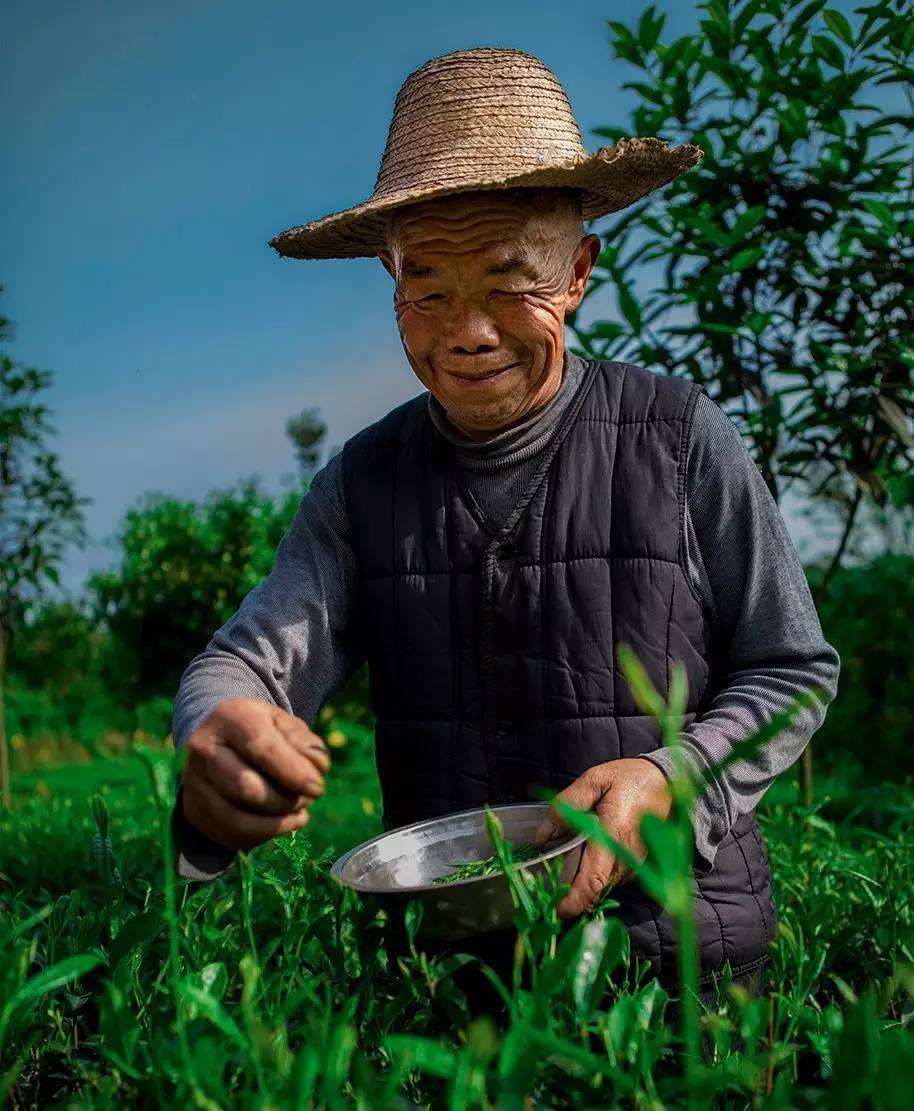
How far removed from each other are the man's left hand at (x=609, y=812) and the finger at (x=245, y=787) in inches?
13.1

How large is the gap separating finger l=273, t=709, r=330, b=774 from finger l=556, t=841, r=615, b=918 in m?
→ 0.34

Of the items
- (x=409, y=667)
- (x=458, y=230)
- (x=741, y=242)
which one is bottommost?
(x=409, y=667)

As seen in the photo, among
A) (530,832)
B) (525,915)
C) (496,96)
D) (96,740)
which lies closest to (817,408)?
(496,96)

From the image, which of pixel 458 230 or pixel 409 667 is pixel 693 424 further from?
pixel 409 667

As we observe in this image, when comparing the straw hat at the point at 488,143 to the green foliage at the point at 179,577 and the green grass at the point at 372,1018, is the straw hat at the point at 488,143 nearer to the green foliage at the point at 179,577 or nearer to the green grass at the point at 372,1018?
the green grass at the point at 372,1018

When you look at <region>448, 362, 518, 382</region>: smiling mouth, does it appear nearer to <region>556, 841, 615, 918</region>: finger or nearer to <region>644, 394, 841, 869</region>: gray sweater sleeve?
<region>644, 394, 841, 869</region>: gray sweater sleeve

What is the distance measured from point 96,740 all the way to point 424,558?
5.92m

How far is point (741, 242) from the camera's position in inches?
130

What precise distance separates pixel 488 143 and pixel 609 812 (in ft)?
3.89

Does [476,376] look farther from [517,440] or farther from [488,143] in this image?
[488,143]

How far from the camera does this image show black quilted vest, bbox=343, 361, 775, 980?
2.08 metres

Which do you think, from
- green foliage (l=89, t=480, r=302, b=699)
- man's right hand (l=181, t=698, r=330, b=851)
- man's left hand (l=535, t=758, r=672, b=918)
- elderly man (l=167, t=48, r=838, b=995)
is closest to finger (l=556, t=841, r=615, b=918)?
man's left hand (l=535, t=758, r=672, b=918)

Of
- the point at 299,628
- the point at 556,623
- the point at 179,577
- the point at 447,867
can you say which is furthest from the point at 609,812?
the point at 179,577

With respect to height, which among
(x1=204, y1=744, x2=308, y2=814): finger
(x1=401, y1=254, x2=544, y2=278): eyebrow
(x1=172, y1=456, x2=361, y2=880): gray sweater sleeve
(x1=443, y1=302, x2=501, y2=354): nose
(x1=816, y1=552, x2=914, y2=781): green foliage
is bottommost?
(x1=816, y1=552, x2=914, y2=781): green foliage
